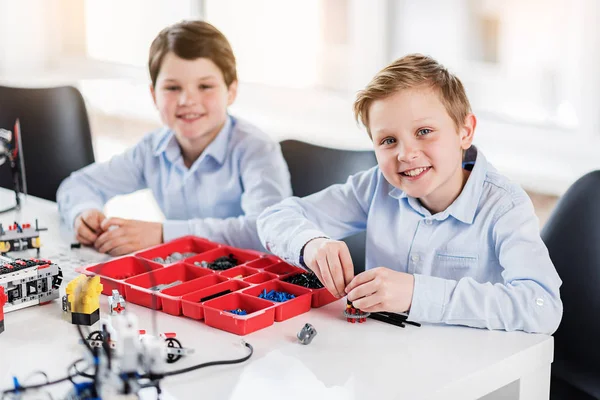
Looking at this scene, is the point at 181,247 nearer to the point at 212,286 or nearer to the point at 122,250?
the point at 122,250

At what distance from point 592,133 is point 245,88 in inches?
60.8

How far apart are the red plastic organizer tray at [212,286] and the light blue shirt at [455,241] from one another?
0.08 m

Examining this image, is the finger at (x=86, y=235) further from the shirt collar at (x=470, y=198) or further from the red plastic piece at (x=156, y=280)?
the shirt collar at (x=470, y=198)

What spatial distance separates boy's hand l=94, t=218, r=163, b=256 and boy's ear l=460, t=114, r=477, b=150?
680mm

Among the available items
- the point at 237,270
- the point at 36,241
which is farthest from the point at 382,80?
the point at 36,241

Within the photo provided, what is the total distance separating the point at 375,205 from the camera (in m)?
1.55

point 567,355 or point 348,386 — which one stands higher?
point 348,386

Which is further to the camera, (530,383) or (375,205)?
(375,205)

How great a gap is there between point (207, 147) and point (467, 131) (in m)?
0.73

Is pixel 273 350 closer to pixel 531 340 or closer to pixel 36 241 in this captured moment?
pixel 531 340

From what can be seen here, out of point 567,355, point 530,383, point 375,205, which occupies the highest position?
point 375,205

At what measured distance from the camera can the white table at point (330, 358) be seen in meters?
1.05

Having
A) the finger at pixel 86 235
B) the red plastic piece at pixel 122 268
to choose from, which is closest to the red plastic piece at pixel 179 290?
the red plastic piece at pixel 122 268

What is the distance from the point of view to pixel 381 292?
4.16 feet
